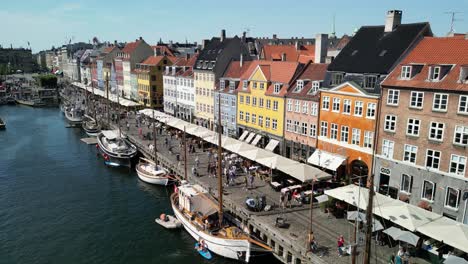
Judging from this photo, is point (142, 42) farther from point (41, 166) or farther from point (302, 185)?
point (302, 185)

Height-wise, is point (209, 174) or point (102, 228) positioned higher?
point (209, 174)

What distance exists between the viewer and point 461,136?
32.7 metres

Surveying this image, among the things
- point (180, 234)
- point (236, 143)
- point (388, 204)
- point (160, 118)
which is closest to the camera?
point (388, 204)

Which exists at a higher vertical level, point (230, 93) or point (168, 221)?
point (230, 93)

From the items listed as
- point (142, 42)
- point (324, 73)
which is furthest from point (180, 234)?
point (142, 42)

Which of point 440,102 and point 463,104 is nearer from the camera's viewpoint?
point 463,104

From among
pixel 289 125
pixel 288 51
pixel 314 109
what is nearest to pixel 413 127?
pixel 314 109

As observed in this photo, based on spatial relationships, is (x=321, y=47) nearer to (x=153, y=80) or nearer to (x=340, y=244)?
(x=340, y=244)

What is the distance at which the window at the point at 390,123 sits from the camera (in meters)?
38.4

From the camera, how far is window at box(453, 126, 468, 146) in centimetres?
3238

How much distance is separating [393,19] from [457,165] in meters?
19.4

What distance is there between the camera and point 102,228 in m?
40.9

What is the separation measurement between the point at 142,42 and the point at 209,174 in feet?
253

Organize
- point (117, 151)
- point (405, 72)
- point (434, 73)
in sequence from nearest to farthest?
point (434, 73)
point (405, 72)
point (117, 151)
